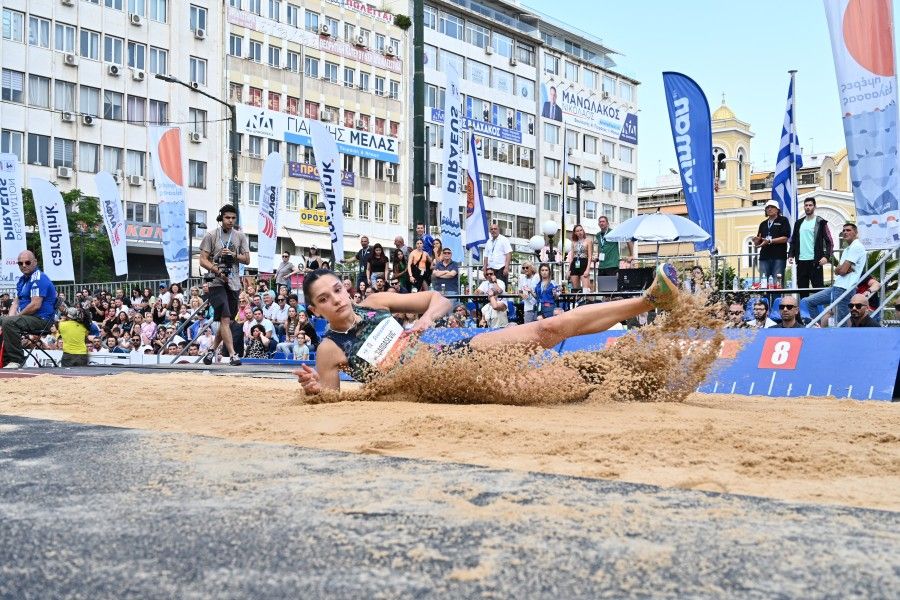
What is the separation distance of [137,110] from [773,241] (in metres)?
45.9

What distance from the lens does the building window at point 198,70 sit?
55250 millimetres

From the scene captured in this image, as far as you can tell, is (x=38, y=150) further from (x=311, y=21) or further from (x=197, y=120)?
(x=311, y=21)

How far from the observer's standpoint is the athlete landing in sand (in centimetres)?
651

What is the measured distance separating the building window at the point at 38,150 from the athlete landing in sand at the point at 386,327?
4709cm

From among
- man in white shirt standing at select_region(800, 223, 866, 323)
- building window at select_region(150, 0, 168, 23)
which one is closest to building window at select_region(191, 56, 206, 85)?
building window at select_region(150, 0, 168, 23)

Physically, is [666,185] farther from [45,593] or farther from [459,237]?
[45,593]

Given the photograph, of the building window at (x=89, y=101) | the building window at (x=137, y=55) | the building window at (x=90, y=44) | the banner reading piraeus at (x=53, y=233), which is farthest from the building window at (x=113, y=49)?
the banner reading piraeus at (x=53, y=233)

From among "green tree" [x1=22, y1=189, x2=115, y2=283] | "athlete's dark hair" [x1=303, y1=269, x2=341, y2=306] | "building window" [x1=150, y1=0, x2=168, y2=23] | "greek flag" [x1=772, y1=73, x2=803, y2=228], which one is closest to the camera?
"athlete's dark hair" [x1=303, y1=269, x2=341, y2=306]

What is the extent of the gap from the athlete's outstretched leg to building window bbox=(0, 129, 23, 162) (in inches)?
1870

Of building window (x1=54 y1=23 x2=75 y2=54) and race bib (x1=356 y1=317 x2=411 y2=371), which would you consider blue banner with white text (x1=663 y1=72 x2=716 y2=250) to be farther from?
building window (x1=54 y1=23 x2=75 y2=54)

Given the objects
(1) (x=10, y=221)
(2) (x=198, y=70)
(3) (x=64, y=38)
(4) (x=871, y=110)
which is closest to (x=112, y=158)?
(3) (x=64, y=38)

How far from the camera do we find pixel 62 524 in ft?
9.41

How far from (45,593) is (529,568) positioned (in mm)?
1099

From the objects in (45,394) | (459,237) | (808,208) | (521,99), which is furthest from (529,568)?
(521,99)
